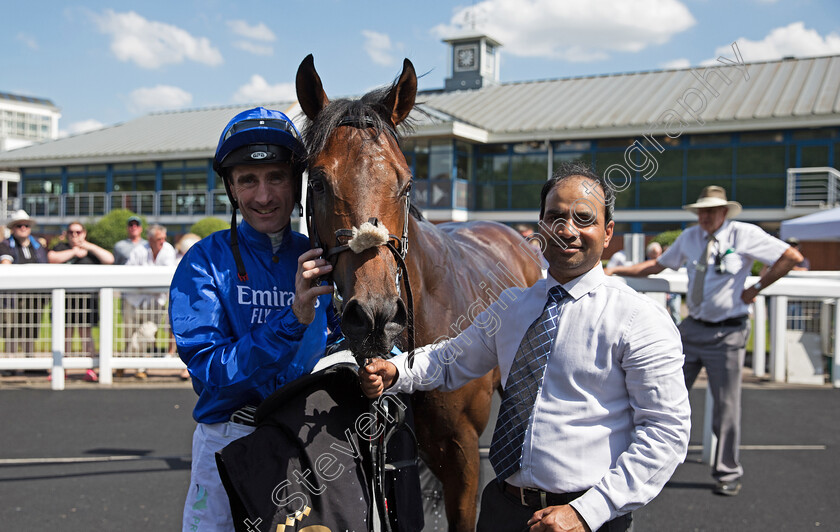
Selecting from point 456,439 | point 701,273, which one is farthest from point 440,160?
point 456,439

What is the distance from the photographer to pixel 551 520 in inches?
63.8

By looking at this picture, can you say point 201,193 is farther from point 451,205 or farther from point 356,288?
point 356,288

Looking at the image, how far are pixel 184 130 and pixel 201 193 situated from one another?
464 cm

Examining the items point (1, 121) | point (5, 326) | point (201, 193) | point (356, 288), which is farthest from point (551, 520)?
point (1, 121)

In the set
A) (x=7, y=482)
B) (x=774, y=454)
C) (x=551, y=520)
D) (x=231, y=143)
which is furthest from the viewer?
(x=774, y=454)

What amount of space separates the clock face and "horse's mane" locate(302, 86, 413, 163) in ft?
104

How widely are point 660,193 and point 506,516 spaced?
2076 cm

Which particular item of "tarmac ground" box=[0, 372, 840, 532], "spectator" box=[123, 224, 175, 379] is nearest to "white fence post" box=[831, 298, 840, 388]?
"tarmac ground" box=[0, 372, 840, 532]

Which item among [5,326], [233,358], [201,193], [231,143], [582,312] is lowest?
[5,326]

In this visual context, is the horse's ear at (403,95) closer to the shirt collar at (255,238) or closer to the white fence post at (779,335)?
the shirt collar at (255,238)

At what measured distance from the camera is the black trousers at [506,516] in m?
1.78

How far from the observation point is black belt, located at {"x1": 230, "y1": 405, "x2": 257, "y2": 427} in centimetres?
195

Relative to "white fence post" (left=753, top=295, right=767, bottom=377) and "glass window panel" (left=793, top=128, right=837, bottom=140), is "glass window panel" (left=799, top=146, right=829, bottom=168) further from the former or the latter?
"white fence post" (left=753, top=295, right=767, bottom=377)

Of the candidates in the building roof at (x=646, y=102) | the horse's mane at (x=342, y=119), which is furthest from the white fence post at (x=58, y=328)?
the building roof at (x=646, y=102)
